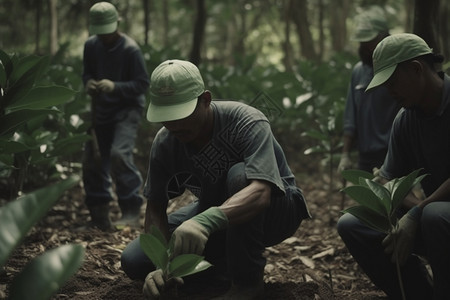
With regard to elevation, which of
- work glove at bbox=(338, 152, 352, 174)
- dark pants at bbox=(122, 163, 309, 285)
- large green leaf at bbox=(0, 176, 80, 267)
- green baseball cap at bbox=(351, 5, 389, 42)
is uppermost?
large green leaf at bbox=(0, 176, 80, 267)

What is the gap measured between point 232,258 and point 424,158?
1.05 m

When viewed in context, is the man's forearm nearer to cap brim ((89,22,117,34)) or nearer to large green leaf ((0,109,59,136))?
large green leaf ((0,109,59,136))

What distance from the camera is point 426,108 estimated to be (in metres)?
2.83

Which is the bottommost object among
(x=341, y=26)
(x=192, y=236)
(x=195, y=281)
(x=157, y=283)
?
(x=341, y=26)

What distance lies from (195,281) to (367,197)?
1.10 metres

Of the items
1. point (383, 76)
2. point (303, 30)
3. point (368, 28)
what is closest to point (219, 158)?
point (383, 76)

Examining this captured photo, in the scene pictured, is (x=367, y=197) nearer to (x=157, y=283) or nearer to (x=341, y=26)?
(x=157, y=283)

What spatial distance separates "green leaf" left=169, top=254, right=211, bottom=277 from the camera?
89.4 inches

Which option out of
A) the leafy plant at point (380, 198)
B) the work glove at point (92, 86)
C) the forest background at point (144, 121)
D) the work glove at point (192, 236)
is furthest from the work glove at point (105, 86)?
the leafy plant at point (380, 198)

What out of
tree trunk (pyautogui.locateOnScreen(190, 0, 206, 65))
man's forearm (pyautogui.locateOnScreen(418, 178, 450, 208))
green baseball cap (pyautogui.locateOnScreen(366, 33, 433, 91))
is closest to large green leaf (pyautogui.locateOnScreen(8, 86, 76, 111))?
green baseball cap (pyautogui.locateOnScreen(366, 33, 433, 91))

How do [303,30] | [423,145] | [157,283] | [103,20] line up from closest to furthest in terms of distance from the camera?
[157,283]
[423,145]
[103,20]
[303,30]

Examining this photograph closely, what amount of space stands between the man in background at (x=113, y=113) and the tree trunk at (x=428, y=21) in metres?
2.04

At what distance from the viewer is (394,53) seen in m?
2.76

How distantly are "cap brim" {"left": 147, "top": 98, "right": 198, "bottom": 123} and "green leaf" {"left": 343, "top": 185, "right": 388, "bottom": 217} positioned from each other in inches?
29.5
